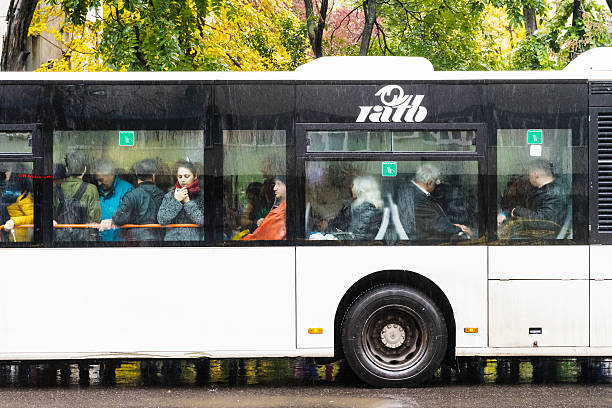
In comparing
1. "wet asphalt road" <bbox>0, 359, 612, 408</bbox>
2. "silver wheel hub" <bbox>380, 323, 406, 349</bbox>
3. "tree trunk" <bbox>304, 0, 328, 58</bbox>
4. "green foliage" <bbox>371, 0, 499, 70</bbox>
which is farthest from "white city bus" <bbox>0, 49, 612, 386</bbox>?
"green foliage" <bbox>371, 0, 499, 70</bbox>

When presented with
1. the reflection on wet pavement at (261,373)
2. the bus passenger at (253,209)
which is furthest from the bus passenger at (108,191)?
the reflection on wet pavement at (261,373)

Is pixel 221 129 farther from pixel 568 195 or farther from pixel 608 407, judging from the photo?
pixel 608 407

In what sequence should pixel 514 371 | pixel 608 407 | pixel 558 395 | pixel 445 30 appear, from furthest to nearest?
1. pixel 445 30
2. pixel 514 371
3. pixel 558 395
4. pixel 608 407

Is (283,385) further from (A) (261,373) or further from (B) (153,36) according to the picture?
(B) (153,36)

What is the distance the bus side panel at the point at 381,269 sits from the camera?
8.15m

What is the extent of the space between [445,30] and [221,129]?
42.4ft

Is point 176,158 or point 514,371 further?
point 514,371

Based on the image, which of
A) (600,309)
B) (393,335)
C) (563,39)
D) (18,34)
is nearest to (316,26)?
(563,39)

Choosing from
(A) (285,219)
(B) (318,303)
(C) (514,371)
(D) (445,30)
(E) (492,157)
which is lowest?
(C) (514,371)

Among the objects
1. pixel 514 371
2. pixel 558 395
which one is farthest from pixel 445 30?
pixel 558 395

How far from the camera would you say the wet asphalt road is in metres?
7.77

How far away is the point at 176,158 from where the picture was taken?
8195 mm

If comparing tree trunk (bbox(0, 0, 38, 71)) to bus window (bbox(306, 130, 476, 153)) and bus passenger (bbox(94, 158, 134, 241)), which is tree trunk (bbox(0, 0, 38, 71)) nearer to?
bus passenger (bbox(94, 158, 134, 241))

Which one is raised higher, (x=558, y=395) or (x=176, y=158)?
(x=176, y=158)
